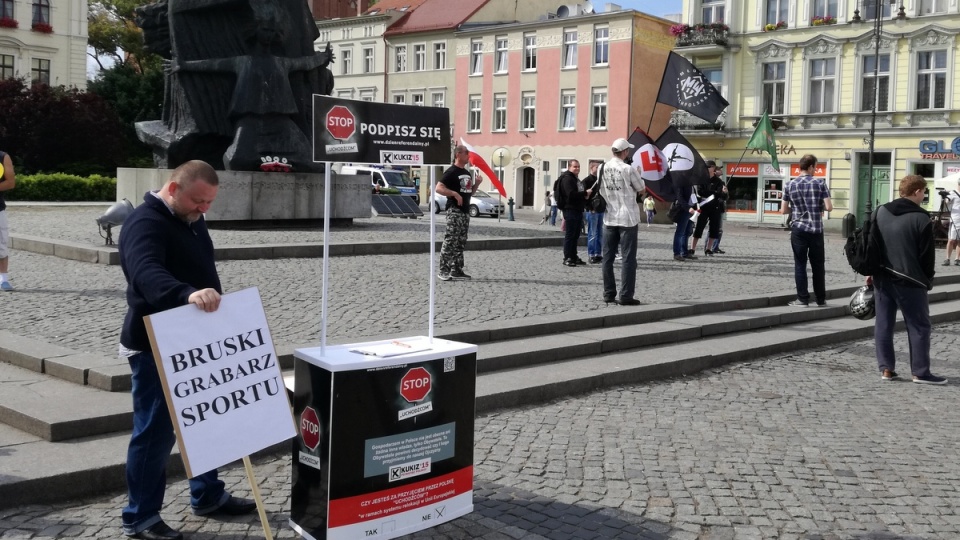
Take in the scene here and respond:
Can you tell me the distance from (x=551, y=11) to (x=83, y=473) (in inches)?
2424

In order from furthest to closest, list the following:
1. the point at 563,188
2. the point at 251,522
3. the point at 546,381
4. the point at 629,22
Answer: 1. the point at 629,22
2. the point at 563,188
3. the point at 546,381
4. the point at 251,522

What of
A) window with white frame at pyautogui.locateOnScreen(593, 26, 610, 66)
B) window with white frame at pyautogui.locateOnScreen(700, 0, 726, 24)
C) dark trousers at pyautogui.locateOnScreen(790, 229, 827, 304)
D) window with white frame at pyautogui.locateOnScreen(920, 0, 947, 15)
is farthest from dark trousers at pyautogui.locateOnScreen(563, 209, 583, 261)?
window with white frame at pyautogui.locateOnScreen(593, 26, 610, 66)

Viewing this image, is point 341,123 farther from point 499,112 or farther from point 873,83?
point 499,112

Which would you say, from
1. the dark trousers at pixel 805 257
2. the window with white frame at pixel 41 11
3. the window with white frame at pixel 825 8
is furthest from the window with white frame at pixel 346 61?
the dark trousers at pixel 805 257

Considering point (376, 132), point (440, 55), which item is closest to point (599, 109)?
point (440, 55)

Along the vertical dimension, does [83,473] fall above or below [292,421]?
below

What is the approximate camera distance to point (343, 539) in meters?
4.23

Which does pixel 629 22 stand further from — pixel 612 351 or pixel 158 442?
pixel 158 442

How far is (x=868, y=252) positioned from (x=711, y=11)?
40.5m

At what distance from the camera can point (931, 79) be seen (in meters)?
39.6

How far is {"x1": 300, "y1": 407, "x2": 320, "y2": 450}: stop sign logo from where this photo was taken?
14.0 ft

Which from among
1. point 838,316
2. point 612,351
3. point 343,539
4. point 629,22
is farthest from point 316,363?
point 629,22

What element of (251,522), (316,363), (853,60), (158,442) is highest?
(853,60)

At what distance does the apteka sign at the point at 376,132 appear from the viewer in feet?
16.0
